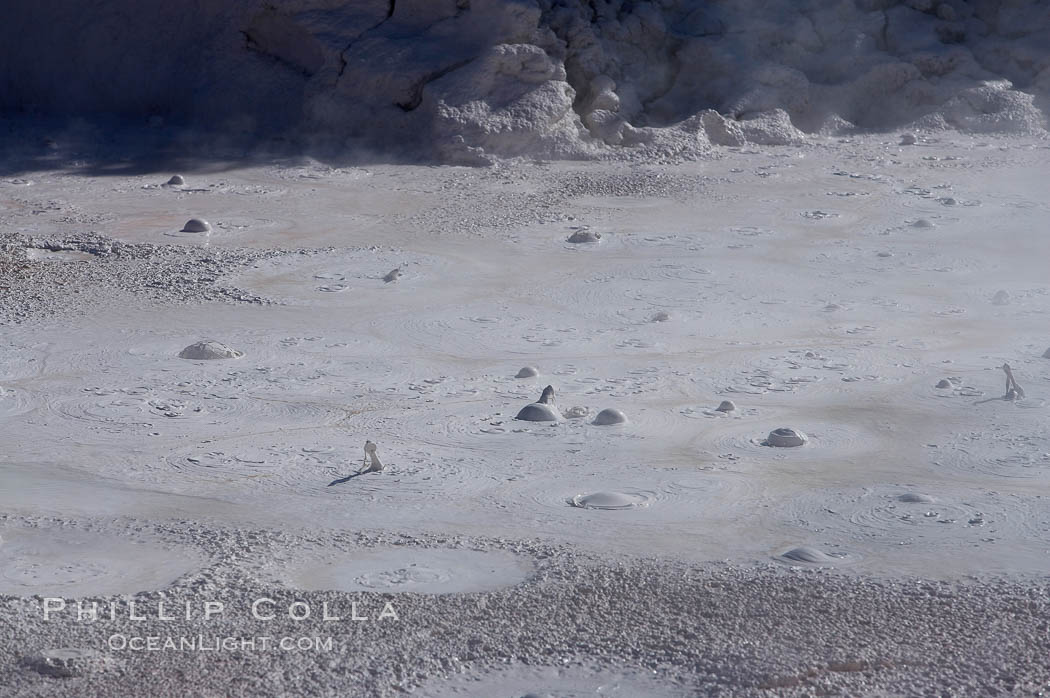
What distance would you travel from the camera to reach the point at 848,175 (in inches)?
332

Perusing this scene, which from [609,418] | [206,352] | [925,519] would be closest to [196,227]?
[206,352]

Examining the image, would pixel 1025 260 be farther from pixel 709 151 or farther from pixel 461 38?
pixel 461 38

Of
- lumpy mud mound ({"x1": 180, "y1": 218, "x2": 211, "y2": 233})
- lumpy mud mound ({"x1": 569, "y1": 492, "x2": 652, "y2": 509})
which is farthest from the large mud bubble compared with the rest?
lumpy mud mound ({"x1": 569, "y1": 492, "x2": 652, "y2": 509})

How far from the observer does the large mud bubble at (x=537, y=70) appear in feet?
30.5

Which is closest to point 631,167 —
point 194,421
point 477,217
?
point 477,217

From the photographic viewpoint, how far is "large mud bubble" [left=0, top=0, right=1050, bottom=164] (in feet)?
30.5

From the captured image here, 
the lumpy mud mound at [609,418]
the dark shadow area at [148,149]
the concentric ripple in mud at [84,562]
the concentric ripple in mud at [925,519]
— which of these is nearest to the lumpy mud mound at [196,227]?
the dark shadow area at [148,149]

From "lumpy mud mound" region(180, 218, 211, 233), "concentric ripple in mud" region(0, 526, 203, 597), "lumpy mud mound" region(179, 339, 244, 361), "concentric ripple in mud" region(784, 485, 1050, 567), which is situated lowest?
"lumpy mud mound" region(180, 218, 211, 233)

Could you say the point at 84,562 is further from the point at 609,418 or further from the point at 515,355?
the point at 515,355

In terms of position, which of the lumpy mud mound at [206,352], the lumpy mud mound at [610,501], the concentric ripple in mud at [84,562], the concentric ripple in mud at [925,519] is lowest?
the lumpy mud mound at [206,352]

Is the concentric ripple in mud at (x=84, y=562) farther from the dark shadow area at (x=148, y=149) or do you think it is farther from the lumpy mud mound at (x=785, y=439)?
the dark shadow area at (x=148, y=149)

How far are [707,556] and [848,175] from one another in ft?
19.5

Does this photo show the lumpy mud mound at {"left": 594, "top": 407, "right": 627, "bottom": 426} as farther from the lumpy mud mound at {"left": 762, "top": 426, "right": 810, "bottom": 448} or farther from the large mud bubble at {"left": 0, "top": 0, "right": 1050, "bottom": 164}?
the large mud bubble at {"left": 0, "top": 0, "right": 1050, "bottom": 164}

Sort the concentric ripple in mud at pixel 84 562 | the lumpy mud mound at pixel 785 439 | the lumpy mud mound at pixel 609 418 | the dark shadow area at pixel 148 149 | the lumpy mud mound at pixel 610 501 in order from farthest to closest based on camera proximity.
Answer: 1. the dark shadow area at pixel 148 149
2. the lumpy mud mound at pixel 609 418
3. the lumpy mud mound at pixel 785 439
4. the lumpy mud mound at pixel 610 501
5. the concentric ripple in mud at pixel 84 562
